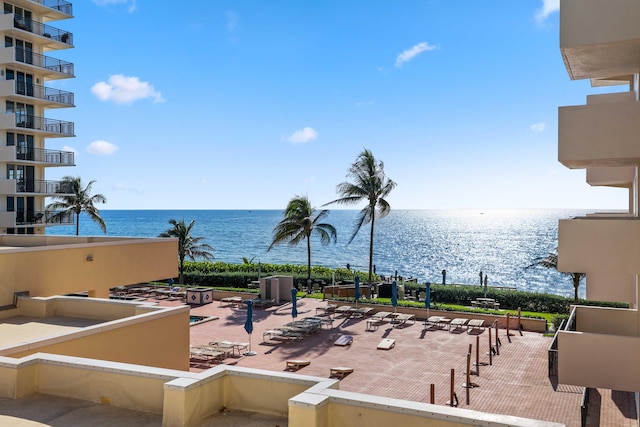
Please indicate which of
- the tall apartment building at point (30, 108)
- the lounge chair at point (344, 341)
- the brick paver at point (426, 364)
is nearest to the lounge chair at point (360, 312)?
the brick paver at point (426, 364)

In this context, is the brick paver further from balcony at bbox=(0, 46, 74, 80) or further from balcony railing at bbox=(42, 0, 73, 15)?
balcony railing at bbox=(42, 0, 73, 15)

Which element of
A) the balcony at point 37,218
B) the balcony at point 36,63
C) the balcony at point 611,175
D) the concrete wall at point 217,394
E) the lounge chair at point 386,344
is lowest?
the lounge chair at point 386,344

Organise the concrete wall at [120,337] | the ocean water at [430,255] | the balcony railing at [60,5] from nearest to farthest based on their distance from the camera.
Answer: the concrete wall at [120,337]
the balcony railing at [60,5]
the ocean water at [430,255]

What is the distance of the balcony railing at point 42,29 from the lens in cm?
3794

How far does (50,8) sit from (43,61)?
4421mm

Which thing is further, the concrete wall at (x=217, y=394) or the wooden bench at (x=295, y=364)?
the wooden bench at (x=295, y=364)

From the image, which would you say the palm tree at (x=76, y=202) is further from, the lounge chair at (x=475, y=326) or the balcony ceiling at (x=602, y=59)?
the balcony ceiling at (x=602, y=59)

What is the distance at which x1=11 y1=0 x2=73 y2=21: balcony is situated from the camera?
128 feet

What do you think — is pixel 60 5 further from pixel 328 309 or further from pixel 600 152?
pixel 600 152

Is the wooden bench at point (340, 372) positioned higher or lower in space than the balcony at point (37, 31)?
lower

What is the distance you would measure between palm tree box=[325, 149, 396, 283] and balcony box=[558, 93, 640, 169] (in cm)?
2741

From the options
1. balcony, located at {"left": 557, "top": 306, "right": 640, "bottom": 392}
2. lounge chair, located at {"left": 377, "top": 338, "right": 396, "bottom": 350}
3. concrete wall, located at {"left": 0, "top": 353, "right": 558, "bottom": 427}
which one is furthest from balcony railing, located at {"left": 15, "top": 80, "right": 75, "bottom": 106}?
balcony, located at {"left": 557, "top": 306, "right": 640, "bottom": 392}

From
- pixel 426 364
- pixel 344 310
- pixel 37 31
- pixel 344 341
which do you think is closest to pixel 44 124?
pixel 37 31

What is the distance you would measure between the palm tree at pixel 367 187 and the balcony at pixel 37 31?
80.5 feet
